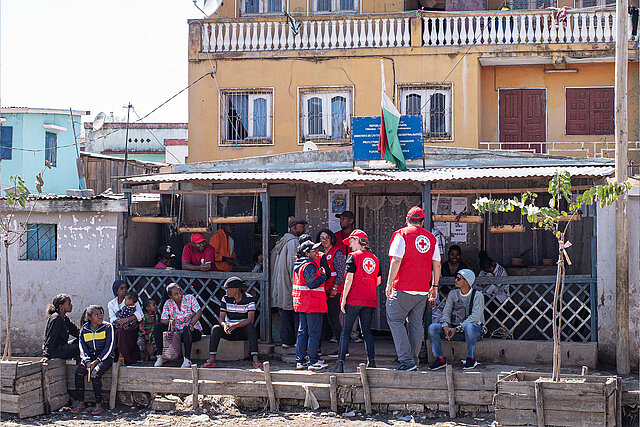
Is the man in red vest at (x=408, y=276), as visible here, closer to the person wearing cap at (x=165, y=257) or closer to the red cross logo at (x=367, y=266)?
the red cross logo at (x=367, y=266)

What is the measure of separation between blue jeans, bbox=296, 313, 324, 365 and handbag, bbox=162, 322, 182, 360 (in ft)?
5.04

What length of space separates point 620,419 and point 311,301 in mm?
3482

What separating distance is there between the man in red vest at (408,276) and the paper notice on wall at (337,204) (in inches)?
116

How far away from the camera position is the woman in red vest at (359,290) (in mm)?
8672

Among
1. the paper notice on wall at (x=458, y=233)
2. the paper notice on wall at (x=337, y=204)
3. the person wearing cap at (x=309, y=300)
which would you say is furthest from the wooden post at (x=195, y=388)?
the paper notice on wall at (x=458, y=233)

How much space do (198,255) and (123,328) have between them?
63.8 inches

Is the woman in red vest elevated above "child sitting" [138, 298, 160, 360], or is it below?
above

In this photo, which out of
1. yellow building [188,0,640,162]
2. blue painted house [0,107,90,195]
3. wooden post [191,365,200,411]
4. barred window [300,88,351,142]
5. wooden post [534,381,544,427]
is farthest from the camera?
blue painted house [0,107,90,195]

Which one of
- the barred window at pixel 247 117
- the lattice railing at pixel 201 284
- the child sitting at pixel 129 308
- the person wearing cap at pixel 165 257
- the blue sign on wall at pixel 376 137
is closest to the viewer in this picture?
the child sitting at pixel 129 308

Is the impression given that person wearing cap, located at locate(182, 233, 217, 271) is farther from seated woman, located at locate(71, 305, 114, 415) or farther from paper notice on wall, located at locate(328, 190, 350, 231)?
paper notice on wall, located at locate(328, 190, 350, 231)

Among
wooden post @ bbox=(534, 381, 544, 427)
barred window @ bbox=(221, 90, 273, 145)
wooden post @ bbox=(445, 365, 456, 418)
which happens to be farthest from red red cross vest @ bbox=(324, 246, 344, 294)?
barred window @ bbox=(221, 90, 273, 145)

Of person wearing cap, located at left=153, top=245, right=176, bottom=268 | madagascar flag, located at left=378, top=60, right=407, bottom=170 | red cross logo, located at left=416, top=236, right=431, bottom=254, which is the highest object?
madagascar flag, located at left=378, top=60, right=407, bottom=170

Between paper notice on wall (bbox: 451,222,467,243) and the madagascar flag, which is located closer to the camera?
the madagascar flag

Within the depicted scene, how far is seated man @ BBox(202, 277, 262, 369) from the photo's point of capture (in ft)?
31.0
